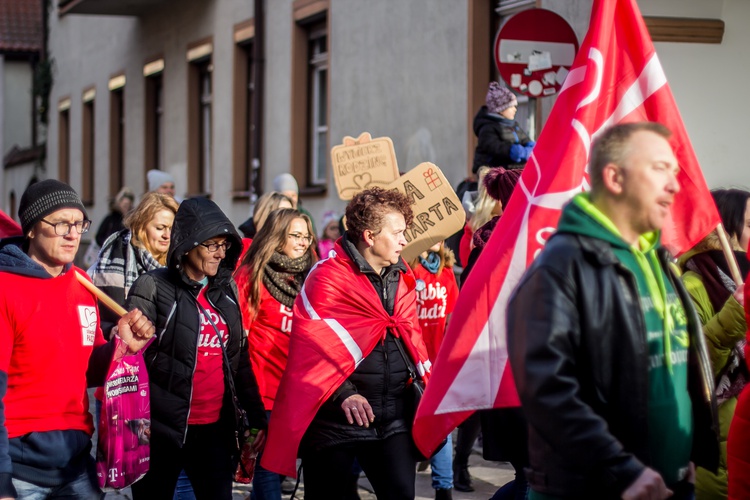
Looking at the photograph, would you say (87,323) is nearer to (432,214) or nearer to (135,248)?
(135,248)

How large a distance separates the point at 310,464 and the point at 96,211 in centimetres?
2169

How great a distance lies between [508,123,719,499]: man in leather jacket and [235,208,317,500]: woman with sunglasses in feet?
11.0

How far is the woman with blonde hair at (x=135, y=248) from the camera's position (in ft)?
21.0

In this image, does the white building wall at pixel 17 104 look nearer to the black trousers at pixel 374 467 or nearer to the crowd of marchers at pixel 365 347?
the crowd of marchers at pixel 365 347

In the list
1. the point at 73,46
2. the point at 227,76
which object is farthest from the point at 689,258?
the point at 73,46

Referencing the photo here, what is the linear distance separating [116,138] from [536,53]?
17.4 m

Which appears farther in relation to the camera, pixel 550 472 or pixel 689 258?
pixel 689 258

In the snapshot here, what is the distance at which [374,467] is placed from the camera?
5113 millimetres

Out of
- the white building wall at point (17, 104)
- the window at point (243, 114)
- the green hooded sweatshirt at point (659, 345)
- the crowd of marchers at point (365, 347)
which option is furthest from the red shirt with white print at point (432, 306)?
the white building wall at point (17, 104)

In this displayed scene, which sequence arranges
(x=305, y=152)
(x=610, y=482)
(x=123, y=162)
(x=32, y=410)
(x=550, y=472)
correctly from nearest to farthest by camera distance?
(x=610, y=482) < (x=550, y=472) < (x=32, y=410) < (x=305, y=152) < (x=123, y=162)

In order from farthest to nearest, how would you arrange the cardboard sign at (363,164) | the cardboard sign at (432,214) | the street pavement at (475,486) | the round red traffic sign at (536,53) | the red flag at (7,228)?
1. the round red traffic sign at (536,53)
2. the cardboard sign at (363,164)
3. the street pavement at (475,486)
4. the cardboard sign at (432,214)
5. the red flag at (7,228)

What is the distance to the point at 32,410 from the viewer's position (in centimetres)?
410

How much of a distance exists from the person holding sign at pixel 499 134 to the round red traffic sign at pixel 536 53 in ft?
2.07

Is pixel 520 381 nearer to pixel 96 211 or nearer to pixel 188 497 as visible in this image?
pixel 188 497
